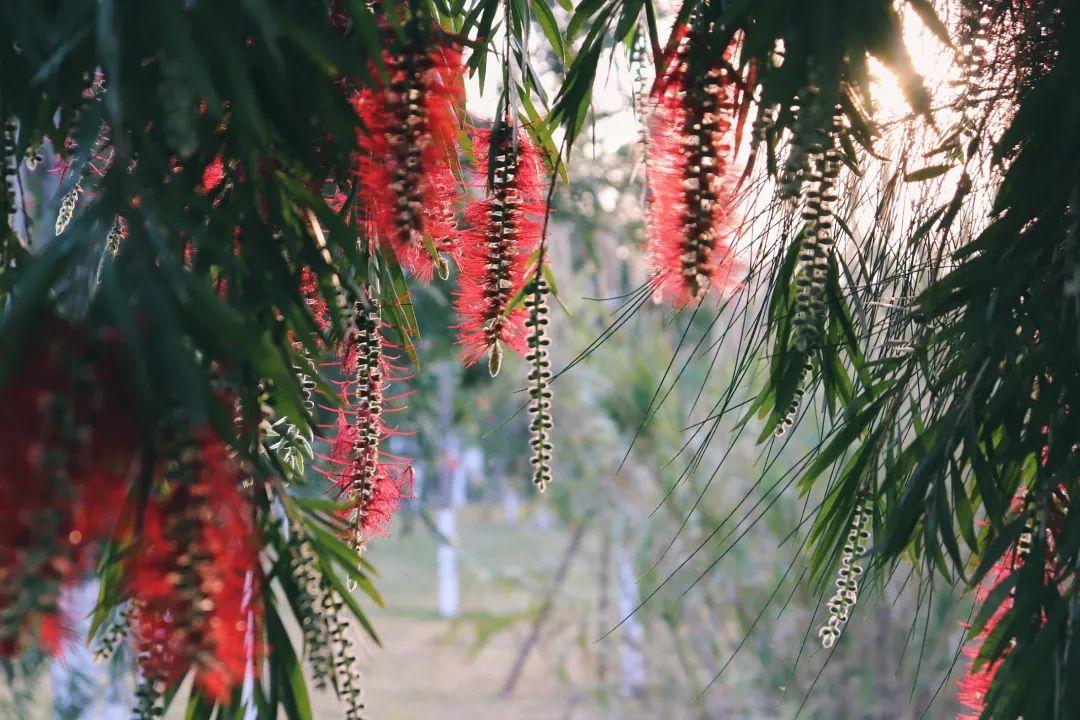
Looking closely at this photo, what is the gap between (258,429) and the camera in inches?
39.0

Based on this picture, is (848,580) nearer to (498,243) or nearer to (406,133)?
(498,243)

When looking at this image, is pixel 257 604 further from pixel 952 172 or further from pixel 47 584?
pixel 952 172

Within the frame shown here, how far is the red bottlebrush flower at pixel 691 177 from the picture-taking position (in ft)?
3.43

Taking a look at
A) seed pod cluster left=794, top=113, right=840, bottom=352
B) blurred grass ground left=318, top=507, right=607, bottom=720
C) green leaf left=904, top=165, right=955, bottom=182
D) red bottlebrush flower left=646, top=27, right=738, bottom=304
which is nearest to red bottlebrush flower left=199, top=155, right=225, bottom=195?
red bottlebrush flower left=646, top=27, right=738, bottom=304

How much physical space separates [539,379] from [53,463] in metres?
0.60

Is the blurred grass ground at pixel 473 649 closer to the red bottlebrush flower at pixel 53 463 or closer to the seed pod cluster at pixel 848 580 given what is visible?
the seed pod cluster at pixel 848 580

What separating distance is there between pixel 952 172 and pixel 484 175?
56 centimetres

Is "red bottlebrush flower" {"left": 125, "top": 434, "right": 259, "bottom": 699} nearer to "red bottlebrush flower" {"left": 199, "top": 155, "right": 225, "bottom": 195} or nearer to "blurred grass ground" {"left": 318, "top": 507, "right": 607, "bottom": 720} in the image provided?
"red bottlebrush flower" {"left": 199, "top": 155, "right": 225, "bottom": 195}

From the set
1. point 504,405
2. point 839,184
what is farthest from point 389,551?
point 839,184

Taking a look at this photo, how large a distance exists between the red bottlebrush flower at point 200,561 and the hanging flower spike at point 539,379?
0.43 m

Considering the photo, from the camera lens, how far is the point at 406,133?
3.22ft

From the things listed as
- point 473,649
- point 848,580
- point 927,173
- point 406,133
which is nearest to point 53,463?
point 406,133

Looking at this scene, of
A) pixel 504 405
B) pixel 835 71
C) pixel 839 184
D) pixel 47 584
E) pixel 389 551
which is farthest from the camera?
pixel 389 551

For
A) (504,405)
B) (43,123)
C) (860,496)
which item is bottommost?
(860,496)
